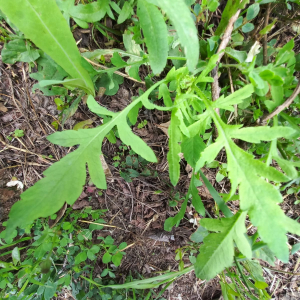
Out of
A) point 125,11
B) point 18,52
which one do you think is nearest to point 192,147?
point 125,11

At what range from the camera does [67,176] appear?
1046 millimetres

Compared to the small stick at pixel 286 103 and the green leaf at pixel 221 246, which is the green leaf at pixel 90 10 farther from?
the green leaf at pixel 221 246

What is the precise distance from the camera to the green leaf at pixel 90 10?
4.28ft

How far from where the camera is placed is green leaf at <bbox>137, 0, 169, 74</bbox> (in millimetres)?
986

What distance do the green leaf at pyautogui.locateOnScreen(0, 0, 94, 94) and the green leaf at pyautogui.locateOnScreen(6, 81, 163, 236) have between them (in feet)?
1.06

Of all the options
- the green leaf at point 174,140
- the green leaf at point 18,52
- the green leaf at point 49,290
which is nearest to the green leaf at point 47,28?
the green leaf at point 18,52

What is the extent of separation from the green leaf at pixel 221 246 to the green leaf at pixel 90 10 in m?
1.39

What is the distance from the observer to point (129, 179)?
69.1 inches

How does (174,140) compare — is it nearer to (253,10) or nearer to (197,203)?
(197,203)

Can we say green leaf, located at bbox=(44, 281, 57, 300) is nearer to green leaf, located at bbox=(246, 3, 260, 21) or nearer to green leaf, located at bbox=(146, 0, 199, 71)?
green leaf, located at bbox=(146, 0, 199, 71)

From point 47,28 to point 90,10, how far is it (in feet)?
1.02

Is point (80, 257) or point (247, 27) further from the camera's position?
point (80, 257)

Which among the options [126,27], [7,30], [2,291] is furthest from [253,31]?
[2,291]

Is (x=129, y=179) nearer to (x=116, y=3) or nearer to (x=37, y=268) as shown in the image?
(x=37, y=268)
